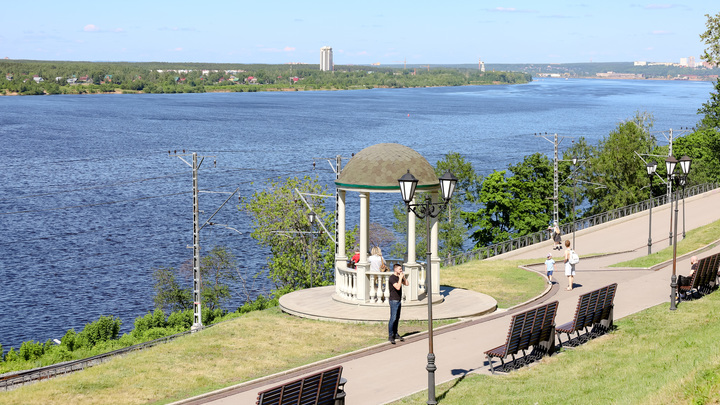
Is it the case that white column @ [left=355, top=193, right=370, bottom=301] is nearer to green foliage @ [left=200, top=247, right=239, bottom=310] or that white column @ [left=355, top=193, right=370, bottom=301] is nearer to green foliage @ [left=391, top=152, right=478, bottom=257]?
green foliage @ [left=200, top=247, right=239, bottom=310]

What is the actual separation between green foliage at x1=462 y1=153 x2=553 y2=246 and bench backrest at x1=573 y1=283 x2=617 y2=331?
4790 cm

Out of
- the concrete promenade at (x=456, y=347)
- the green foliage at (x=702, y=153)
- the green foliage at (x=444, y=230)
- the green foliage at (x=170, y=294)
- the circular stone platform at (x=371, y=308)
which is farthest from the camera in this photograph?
the green foliage at (x=702, y=153)

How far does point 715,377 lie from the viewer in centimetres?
1145

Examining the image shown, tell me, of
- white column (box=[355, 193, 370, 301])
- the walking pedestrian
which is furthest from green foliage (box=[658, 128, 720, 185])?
white column (box=[355, 193, 370, 301])

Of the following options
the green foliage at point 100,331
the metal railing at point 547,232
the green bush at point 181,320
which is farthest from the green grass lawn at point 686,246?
the green foliage at point 100,331

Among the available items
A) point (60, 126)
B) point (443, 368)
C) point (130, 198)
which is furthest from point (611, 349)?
point (60, 126)

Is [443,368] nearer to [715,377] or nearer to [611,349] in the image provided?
[611,349]

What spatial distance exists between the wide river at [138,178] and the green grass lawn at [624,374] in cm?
3307

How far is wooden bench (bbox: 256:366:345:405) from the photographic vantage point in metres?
12.2

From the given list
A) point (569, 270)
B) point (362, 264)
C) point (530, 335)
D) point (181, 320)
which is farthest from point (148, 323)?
point (530, 335)

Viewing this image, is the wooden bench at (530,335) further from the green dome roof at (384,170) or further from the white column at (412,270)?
the green dome roof at (384,170)

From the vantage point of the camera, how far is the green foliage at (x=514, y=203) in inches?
2643

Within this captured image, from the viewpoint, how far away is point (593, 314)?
61.0 ft

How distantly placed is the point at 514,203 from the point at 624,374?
178ft
